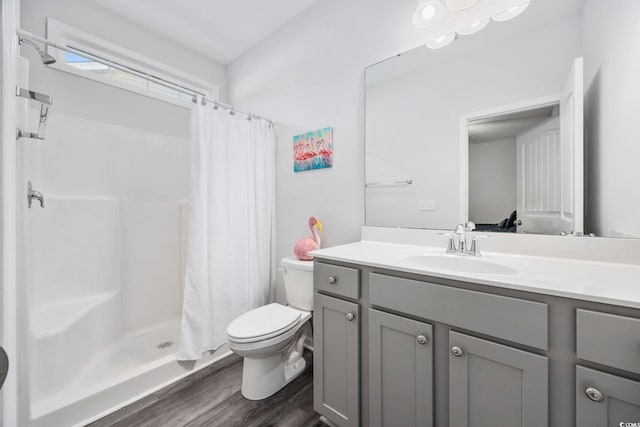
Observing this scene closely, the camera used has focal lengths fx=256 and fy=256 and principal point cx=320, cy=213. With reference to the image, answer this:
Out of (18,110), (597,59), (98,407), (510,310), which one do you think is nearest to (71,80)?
(18,110)

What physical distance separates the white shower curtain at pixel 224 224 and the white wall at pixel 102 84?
0.77 metres

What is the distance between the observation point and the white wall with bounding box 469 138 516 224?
4.13ft

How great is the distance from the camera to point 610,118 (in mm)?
Result: 1010

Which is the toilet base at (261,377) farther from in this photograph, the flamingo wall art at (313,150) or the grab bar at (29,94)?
the grab bar at (29,94)

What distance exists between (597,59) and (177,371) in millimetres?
2705

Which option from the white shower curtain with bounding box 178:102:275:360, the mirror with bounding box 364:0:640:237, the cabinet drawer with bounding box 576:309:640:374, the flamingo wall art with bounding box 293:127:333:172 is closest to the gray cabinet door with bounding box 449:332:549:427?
the cabinet drawer with bounding box 576:309:640:374

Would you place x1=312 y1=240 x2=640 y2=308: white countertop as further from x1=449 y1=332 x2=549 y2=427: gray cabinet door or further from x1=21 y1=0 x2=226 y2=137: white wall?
x1=21 y1=0 x2=226 y2=137: white wall

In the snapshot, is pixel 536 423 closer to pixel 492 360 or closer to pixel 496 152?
pixel 492 360

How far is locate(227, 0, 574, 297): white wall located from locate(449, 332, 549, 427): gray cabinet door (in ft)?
3.32

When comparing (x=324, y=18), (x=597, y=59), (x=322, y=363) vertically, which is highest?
(x=324, y=18)

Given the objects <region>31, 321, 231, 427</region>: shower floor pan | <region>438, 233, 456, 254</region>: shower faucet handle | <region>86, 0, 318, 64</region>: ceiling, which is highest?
<region>86, 0, 318, 64</region>: ceiling

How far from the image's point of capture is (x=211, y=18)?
2.09 meters

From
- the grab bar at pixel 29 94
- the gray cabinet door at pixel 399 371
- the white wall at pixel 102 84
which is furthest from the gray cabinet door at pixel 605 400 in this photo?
the white wall at pixel 102 84

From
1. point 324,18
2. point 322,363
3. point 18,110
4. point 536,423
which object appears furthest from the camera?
point 324,18
